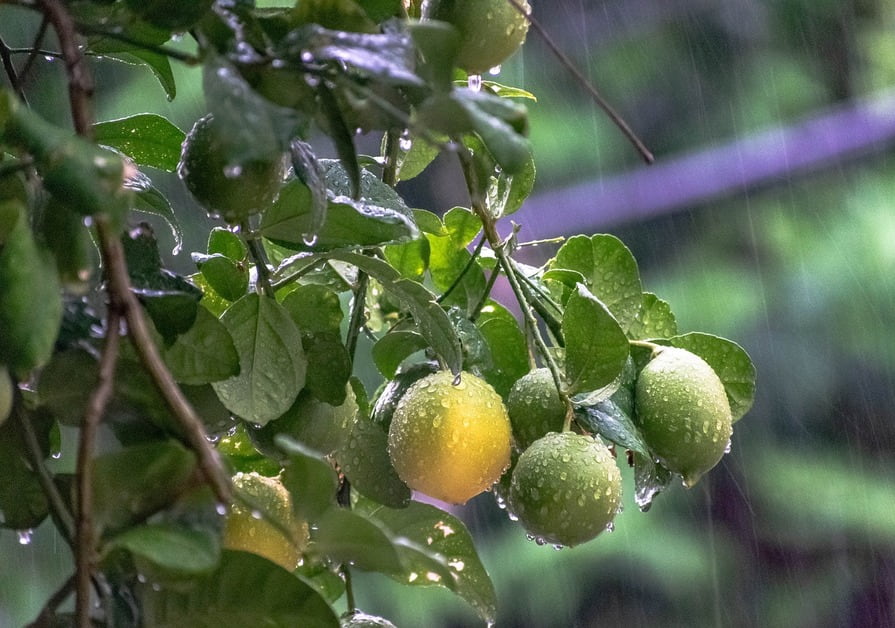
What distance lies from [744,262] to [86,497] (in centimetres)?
169

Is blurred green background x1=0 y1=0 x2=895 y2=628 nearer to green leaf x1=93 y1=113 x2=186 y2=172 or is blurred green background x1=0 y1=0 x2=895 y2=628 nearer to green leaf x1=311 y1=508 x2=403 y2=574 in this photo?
green leaf x1=93 y1=113 x2=186 y2=172

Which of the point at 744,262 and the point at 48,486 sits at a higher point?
the point at 48,486

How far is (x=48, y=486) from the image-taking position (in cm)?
25

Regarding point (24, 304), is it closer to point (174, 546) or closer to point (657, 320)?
point (174, 546)

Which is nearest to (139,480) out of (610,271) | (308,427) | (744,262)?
(308,427)

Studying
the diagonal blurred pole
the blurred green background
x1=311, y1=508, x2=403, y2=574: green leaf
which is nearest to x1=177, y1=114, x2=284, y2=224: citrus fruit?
x1=311, y1=508, x2=403, y2=574: green leaf

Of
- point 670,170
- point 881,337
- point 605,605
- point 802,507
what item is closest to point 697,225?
point 670,170

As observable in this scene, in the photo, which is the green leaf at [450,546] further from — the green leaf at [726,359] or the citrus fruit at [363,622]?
the green leaf at [726,359]

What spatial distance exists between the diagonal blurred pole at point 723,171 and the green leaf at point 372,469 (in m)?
1.42

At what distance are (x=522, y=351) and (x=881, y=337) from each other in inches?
58.6

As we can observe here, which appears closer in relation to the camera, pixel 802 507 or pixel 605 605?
pixel 802 507

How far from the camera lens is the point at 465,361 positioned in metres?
0.38

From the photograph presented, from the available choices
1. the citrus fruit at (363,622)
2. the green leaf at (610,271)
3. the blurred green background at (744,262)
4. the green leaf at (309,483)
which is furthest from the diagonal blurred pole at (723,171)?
the green leaf at (309,483)

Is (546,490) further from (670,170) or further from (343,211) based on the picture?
(670,170)
